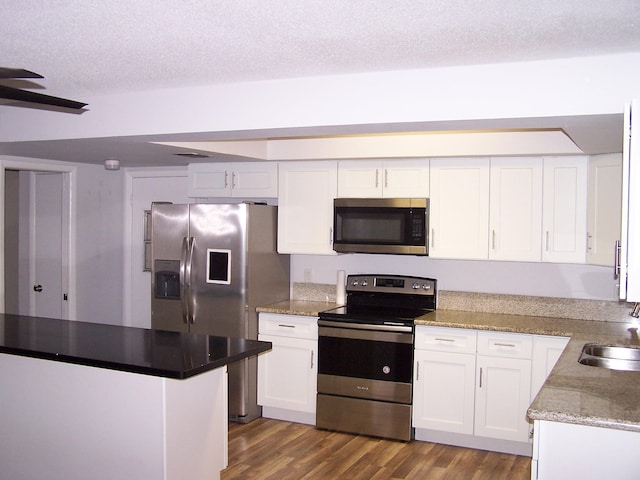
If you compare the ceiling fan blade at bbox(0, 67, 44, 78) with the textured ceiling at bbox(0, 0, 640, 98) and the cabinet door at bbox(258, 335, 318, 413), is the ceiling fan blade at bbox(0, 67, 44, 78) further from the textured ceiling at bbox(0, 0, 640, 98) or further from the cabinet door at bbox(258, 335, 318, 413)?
the cabinet door at bbox(258, 335, 318, 413)

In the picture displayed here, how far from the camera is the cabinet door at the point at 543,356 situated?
418cm

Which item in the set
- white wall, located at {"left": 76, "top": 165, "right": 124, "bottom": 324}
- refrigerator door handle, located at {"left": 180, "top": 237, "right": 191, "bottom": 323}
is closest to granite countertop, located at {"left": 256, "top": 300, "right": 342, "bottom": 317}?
refrigerator door handle, located at {"left": 180, "top": 237, "right": 191, "bottom": 323}

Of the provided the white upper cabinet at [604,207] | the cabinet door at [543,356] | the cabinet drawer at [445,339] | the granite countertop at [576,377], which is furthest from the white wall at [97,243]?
the white upper cabinet at [604,207]

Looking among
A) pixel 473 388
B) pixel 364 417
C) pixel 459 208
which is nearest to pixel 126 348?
pixel 364 417

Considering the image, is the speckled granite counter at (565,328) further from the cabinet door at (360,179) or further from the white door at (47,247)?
the white door at (47,247)

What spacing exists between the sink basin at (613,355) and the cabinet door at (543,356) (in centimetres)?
53

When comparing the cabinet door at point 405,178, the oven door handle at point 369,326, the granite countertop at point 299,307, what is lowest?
the oven door handle at point 369,326

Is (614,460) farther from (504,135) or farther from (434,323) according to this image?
(504,135)

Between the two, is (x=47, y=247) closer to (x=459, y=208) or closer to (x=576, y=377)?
(x=459, y=208)

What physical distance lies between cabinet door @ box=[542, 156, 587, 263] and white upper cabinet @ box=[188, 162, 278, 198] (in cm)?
202

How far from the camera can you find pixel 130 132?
372 cm

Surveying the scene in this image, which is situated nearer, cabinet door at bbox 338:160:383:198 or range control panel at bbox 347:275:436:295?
cabinet door at bbox 338:160:383:198

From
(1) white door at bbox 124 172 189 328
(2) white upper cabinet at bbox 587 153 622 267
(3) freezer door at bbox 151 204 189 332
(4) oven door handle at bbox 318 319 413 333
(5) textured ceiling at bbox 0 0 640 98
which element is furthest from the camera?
(1) white door at bbox 124 172 189 328

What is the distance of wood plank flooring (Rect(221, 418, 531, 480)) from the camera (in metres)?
4.01
